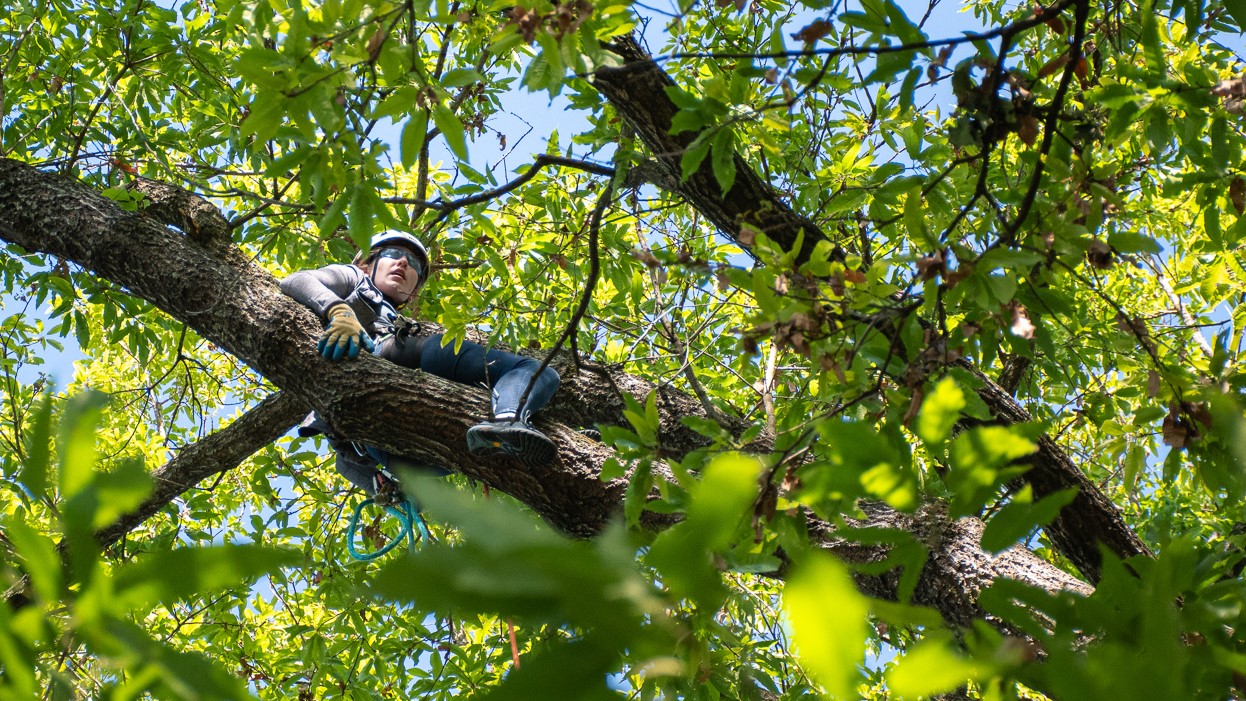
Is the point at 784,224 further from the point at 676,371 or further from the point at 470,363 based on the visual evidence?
the point at 470,363

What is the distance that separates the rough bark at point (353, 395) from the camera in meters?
2.59

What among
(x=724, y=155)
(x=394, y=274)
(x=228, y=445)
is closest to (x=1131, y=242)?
(x=724, y=155)

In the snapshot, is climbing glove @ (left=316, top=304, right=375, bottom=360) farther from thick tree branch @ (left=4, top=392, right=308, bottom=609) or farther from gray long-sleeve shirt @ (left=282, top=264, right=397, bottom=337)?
thick tree branch @ (left=4, top=392, right=308, bottom=609)

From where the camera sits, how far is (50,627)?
63 cm

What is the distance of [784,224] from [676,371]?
26.0 inches

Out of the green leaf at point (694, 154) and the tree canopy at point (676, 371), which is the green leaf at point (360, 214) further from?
the green leaf at point (694, 154)

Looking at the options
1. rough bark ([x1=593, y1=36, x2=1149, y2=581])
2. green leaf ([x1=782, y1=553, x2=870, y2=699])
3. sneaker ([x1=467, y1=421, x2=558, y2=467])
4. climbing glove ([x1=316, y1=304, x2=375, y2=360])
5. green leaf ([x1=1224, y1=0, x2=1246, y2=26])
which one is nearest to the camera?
green leaf ([x1=782, y1=553, x2=870, y2=699])

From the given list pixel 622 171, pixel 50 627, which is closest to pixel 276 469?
pixel 622 171

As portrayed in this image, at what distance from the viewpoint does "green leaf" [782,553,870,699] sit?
46 cm

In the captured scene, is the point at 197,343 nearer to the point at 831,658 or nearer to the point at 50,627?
the point at 50,627

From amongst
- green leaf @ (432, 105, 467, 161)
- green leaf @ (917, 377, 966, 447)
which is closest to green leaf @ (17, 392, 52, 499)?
green leaf @ (917, 377, 966, 447)

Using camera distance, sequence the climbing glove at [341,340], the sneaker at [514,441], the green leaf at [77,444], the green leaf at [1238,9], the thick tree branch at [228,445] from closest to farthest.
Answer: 1. the green leaf at [77,444]
2. the green leaf at [1238,9]
3. the sneaker at [514,441]
4. the climbing glove at [341,340]
5. the thick tree branch at [228,445]

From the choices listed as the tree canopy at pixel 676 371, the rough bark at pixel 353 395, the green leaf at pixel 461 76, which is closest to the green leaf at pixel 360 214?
the tree canopy at pixel 676 371

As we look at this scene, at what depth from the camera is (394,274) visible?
156 inches
